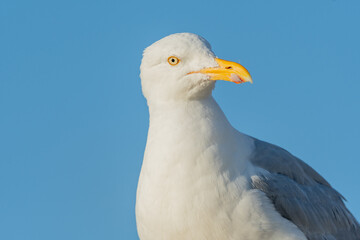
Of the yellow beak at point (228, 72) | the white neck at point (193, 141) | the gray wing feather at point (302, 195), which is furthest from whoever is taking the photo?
the gray wing feather at point (302, 195)

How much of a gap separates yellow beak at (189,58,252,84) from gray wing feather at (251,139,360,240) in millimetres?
1124

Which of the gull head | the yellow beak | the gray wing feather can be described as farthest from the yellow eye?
the gray wing feather

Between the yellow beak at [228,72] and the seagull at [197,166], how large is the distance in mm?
11

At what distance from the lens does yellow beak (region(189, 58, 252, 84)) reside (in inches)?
220

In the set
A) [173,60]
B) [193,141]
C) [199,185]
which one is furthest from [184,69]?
[199,185]

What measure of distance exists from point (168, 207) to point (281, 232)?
51.1 inches

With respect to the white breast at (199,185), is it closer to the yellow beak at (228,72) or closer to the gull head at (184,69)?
the gull head at (184,69)

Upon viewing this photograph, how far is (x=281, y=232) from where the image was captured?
19.4ft

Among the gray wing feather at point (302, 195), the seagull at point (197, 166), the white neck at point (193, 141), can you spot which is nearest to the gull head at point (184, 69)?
the seagull at point (197, 166)

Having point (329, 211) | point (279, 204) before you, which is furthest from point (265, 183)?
point (329, 211)

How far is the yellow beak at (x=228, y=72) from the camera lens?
18.3 ft

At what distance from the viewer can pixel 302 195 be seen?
21.5 ft

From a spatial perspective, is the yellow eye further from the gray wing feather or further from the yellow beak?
the gray wing feather

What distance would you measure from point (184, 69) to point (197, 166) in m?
1.05
